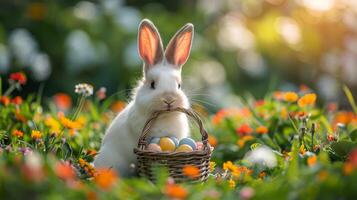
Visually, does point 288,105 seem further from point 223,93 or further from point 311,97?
point 223,93

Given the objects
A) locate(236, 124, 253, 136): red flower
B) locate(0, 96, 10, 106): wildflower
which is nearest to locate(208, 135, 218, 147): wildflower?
locate(236, 124, 253, 136): red flower

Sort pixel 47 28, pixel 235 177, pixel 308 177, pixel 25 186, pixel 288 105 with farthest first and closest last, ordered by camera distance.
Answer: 1. pixel 47 28
2. pixel 288 105
3. pixel 235 177
4. pixel 308 177
5. pixel 25 186

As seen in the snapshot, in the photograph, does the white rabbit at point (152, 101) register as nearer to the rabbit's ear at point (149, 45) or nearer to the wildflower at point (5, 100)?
the rabbit's ear at point (149, 45)

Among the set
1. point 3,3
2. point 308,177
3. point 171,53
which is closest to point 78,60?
point 3,3

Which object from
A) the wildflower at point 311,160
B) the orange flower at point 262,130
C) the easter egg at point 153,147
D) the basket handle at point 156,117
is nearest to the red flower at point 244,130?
the orange flower at point 262,130

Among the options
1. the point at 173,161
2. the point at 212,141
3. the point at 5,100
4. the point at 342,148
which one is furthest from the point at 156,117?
the point at 5,100

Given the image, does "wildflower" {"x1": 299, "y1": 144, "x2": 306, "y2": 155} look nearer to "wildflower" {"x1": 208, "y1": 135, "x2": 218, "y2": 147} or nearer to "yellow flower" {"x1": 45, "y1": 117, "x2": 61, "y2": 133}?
"wildflower" {"x1": 208, "y1": 135, "x2": 218, "y2": 147}

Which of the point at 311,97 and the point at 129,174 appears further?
the point at 311,97
